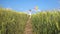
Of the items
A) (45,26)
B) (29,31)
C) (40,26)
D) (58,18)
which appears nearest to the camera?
(58,18)

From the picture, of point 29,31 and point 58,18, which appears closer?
point 58,18

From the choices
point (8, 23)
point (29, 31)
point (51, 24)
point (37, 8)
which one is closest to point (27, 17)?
point (29, 31)

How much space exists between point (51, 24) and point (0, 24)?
101cm

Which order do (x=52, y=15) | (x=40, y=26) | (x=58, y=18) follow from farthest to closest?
(x=40, y=26) < (x=52, y=15) < (x=58, y=18)

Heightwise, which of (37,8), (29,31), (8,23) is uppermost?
(37,8)

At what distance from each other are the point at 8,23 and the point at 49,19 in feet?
2.89

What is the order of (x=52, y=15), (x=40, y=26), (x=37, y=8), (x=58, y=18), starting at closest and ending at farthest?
(x=58, y=18) < (x=52, y=15) < (x=40, y=26) < (x=37, y=8)

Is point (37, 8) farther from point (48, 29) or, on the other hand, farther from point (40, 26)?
point (48, 29)

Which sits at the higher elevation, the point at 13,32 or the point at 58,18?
the point at 58,18

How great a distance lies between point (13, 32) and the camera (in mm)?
3867

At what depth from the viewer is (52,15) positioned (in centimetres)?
321

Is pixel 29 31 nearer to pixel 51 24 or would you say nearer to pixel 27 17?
pixel 27 17

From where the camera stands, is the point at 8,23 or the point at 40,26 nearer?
the point at 8,23

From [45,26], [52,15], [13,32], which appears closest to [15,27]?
[13,32]
